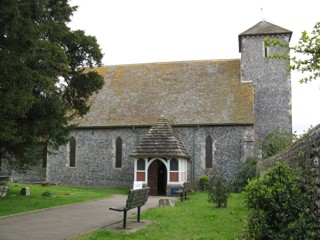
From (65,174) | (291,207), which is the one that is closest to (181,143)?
(65,174)

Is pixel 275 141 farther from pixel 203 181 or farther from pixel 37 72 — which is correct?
pixel 37 72

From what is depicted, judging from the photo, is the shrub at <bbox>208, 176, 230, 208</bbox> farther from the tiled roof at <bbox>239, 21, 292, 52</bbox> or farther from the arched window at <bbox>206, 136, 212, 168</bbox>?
the tiled roof at <bbox>239, 21, 292, 52</bbox>

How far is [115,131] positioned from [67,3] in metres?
13.3

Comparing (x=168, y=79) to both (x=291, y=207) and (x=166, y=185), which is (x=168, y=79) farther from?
(x=291, y=207)

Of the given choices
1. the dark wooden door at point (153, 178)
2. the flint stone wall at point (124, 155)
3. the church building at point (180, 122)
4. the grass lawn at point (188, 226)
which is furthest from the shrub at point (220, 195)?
the flint stone wall at point (124, 155)

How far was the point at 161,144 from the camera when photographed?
84.6 ft

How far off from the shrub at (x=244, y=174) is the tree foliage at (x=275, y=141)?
2.78 m

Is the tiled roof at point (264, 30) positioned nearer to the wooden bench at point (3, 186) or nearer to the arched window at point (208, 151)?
the arched window at point (208, 151)

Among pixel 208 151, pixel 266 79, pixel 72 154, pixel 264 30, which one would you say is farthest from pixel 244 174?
pixel 72 154

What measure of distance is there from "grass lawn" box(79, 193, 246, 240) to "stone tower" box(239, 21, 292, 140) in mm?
17191

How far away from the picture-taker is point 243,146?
88.8 ft

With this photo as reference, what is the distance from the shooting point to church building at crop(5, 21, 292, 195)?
26.7 meters

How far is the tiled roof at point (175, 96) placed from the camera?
2877 cm

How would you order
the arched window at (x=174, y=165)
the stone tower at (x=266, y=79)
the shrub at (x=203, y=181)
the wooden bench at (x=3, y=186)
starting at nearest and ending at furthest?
the wooden bench at (x=3, y=186) → the arched window at (x=174, y=165) → the shrub at (x=203, y=181) → the stone tower at (x=266, y=79)
